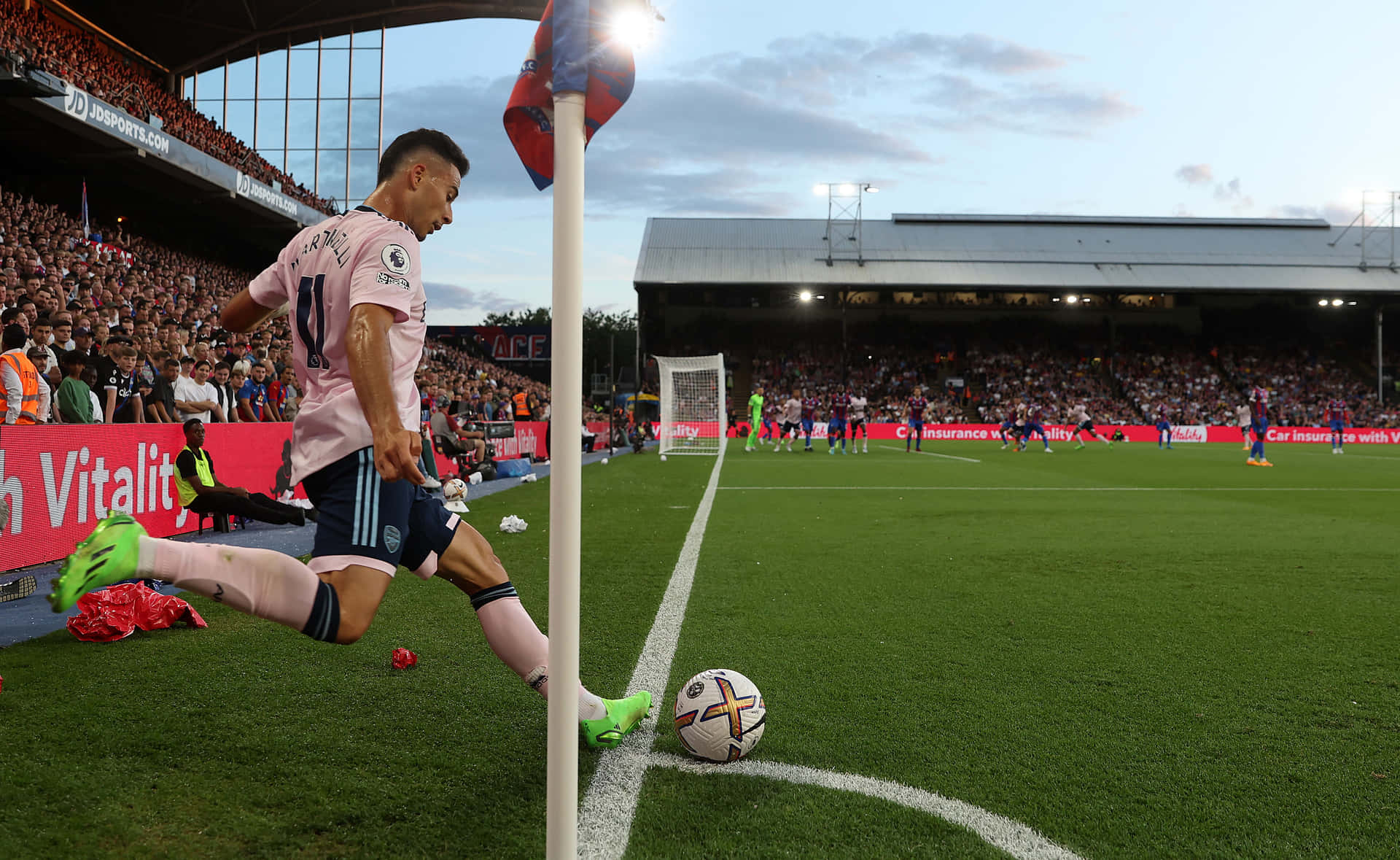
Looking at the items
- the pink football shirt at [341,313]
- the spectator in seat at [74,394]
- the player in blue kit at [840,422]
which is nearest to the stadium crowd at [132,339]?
the spectator in seat at [74,394]

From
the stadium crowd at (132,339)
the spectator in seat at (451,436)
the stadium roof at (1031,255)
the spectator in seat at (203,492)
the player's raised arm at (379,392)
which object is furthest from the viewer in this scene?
the stadium roof at (1031,255)

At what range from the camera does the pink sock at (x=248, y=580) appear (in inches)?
87.0

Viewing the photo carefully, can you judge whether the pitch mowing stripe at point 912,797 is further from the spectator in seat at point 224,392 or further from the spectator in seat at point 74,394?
the spectator in seat at point 224,392

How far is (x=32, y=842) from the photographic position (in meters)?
2.14

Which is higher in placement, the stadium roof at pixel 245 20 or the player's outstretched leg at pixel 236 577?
the stadium roof at pixel 245 20

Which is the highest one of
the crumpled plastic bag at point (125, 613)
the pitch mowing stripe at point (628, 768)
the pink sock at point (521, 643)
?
the pink sock at point (521, 643)

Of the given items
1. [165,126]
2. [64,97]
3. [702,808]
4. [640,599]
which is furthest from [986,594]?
[165,126]

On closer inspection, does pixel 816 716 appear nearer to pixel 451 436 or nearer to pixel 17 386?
pixel 17 386

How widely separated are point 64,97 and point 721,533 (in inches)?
709

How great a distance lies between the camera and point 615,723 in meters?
2.81

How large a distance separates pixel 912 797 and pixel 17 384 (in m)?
7.81

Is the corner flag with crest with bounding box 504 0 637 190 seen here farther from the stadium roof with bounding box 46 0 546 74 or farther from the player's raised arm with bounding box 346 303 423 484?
the stadium roof with bounding box 46 0 546 74

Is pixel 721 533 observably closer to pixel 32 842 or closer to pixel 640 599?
pixel 640 599

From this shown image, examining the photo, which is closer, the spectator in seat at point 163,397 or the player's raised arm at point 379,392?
the player's raised arm at point 379,392
